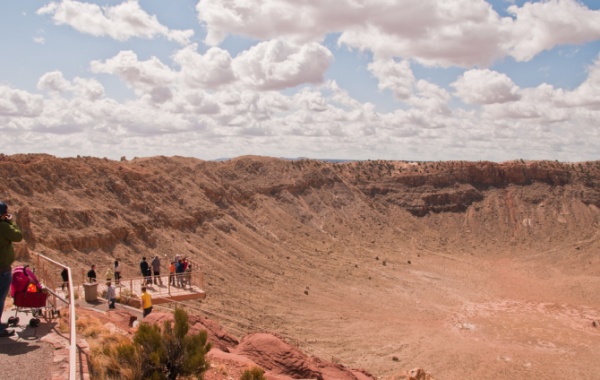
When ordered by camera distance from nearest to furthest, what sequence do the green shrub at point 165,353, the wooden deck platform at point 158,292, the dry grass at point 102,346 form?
the dry grass at point 102,346 < the green shrub at point 165,353 < the wooden deck platform at point 158,292

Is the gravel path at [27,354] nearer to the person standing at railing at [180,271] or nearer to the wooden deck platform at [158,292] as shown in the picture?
the wooden deck platform at [158,292]

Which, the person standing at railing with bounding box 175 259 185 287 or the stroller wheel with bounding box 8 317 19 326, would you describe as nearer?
the stroller wheel with bounding box 8 317 19 326

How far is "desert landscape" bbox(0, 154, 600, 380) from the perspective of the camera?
24.8 meters

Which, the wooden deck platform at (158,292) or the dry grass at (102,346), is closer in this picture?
the dry grass at (102,346)

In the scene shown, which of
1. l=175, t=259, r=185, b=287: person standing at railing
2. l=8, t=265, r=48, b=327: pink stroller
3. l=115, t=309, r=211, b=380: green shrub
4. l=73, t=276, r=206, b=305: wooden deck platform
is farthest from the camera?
l=175, t=259, r=185, b=287: person standing at railing

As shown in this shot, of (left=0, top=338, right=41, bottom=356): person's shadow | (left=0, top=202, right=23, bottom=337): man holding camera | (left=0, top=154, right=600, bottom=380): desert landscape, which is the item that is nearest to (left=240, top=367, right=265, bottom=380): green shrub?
(left=0, top=338, right=41, bottom=356): person's shadow

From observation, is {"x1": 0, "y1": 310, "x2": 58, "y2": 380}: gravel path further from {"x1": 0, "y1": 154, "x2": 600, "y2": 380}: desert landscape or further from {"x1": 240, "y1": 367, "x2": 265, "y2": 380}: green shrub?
{"x1": 0, "y1": 154, "x2": 600, "y2": 380}: desert landscape

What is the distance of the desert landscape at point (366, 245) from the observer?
2484 cm

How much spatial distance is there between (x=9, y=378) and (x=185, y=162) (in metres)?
42.6

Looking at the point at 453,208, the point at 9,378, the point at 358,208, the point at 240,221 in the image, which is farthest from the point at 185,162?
the point at 9,378

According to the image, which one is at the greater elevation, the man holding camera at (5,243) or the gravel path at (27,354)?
the man holding camera at (5,243)

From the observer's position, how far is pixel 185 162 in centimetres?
4862

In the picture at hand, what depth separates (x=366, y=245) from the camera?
161 feet

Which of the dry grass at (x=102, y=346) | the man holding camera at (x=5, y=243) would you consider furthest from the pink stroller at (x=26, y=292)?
the dry grass at (x=102, y=346)
